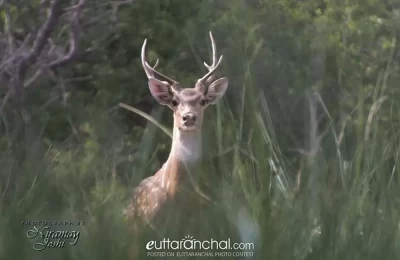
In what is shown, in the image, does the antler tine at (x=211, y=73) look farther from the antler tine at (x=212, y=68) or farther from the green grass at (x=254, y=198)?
the green grass at (x=254, y=198)

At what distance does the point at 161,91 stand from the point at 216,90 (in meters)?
0.24

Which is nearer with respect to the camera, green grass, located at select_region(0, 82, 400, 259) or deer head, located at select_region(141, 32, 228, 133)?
green grass, located at select_region(0, 82, 400, 259)

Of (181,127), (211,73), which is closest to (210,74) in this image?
(211,73)

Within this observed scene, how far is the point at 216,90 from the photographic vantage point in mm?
3275

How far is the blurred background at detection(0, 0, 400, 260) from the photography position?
9.16ft

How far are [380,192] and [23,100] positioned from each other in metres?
1.61

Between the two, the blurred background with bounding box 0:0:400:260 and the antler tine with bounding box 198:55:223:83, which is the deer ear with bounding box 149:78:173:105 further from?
the antler tine with bounding box 198:55:223:83

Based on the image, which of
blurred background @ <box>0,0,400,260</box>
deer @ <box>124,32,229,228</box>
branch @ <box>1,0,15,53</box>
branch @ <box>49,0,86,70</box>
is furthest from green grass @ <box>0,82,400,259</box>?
branch @ <box>1,0,15,53</box>

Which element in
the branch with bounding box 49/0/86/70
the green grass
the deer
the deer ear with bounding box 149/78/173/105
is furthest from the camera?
the branch with bounding box 49/0/86/70

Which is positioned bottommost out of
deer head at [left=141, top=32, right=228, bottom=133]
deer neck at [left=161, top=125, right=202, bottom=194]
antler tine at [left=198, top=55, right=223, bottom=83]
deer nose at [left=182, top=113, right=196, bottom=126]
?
deer neck at [left=161, top=125, right=202, bottom=194]

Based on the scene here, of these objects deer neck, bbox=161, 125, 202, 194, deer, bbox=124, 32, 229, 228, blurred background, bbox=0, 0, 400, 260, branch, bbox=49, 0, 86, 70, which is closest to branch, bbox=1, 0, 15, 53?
blurred background, bbox=0, 0, 400, 260

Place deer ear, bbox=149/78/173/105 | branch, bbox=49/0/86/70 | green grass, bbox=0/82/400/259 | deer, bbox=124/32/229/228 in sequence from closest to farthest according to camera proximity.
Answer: green grass, bbox=0/82/400/259
deer, bbox=124/32/229/228
deer ear, bbox=149/78/173/105
branch, bbox=49/0/86/70

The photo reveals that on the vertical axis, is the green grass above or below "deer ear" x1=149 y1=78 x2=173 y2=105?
below

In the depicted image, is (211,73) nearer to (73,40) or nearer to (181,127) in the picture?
(181,127)
